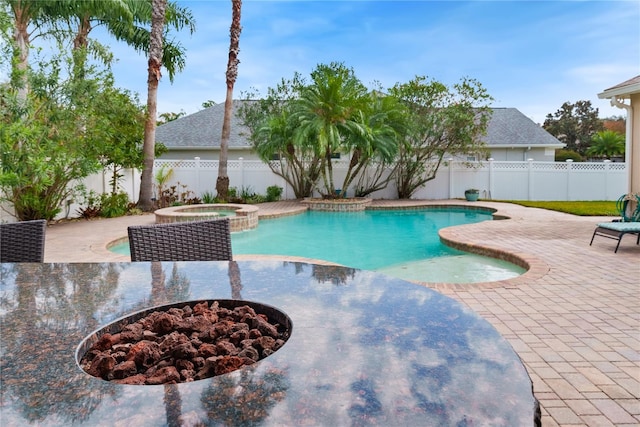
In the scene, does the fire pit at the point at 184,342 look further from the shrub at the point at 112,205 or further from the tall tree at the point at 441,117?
the tall tree at the point at 441,117

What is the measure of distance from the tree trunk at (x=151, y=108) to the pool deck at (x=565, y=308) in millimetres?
4716

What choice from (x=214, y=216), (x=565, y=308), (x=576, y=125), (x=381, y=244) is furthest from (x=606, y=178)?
(x=576, y=125)

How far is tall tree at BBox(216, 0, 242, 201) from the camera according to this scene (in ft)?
55.6

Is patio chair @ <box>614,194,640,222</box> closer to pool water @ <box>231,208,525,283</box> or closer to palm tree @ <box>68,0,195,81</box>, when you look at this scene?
pool water @ <box>231,208,525,283</box>

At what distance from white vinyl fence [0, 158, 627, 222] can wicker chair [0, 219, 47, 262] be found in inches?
596

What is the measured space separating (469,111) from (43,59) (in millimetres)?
13683

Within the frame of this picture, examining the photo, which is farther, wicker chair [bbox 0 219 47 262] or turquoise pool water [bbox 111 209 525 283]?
turquoise pool water [bbox 111 209 525 283]

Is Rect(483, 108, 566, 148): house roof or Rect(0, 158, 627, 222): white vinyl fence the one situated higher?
Rect(483, 108, 566, 148): house roof

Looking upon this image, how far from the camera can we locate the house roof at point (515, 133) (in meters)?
21.9

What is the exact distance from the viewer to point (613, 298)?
15.6ft

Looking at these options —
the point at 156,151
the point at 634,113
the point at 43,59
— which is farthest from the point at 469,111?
the point at 43,59

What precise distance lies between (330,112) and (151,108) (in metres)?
5.51

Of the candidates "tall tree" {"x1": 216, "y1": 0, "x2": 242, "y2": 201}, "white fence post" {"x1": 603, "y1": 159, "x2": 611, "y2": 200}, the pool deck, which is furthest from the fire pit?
"white fence post" {"x1": 603, "y1": 159, "x2": 611, "y2": 200}

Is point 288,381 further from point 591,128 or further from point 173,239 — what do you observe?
point 591,128
